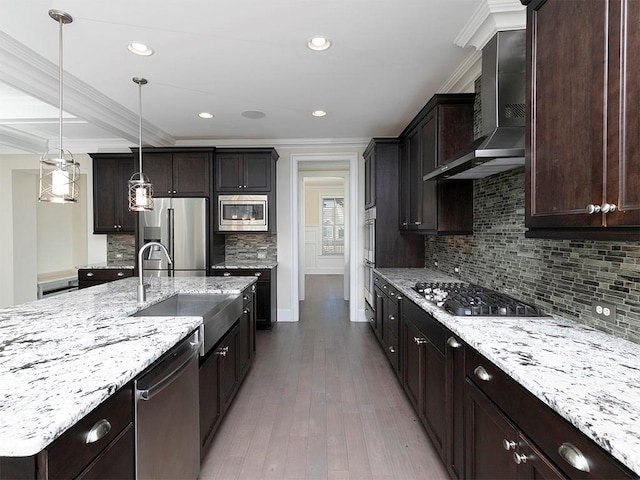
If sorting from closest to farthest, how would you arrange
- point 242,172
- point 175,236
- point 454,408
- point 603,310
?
point 603,310, point 454,408, point 175,236, point 242,172

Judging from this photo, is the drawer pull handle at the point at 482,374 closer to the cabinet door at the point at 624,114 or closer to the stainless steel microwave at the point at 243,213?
the cabinet door at the point at 624,114

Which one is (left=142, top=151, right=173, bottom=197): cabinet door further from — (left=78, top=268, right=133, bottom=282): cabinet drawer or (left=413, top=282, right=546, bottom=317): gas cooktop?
(left=413, top=282, right=546, bottom=317): gas cooktop

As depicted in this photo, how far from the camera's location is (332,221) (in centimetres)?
1048

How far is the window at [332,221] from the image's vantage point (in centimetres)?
1048

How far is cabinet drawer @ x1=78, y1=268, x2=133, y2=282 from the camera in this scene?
4680 millimetres

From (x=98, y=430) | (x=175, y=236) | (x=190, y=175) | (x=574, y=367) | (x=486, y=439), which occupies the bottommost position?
(x=486, y=439)

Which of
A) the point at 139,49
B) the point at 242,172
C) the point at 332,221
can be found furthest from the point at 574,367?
the point at 332,221

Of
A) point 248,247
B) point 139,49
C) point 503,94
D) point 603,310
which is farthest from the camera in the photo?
point 248,247

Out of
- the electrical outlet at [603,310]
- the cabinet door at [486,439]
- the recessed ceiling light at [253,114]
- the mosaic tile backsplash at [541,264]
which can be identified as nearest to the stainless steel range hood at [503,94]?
the mosaic tile backsplash at [541,264]

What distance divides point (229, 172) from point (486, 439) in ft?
14.0

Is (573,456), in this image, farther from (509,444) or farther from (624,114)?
(624,114)

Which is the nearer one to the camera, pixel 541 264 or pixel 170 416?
pixel 170 416

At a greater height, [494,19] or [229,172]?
[494,19]

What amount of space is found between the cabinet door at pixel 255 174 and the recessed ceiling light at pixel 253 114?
0.72 meters
